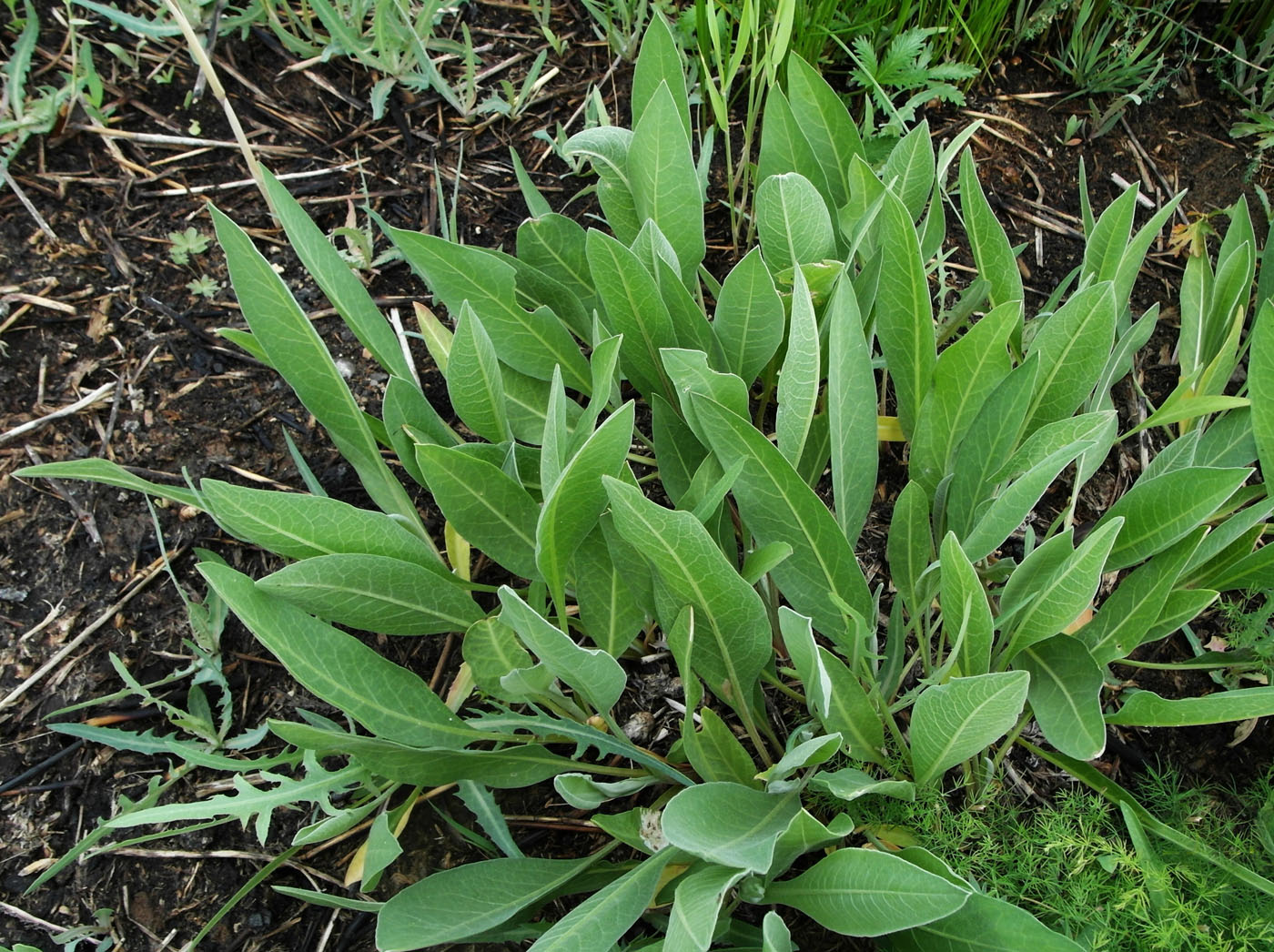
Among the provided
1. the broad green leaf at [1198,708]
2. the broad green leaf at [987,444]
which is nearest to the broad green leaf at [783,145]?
the broad green leaf at [987,444]

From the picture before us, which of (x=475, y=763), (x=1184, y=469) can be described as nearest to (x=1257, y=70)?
(x=1184, y=469)

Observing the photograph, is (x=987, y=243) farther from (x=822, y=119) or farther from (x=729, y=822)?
(x=729, y=822)

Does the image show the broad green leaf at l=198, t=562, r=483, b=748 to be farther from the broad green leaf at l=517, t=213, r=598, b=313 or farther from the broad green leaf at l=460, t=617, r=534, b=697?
the broad green leaf at l=517, t=213, r=598, b=313

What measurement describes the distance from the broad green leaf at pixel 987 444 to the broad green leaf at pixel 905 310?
0.36ft

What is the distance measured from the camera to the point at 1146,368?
154cm

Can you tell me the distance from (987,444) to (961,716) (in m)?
0.34

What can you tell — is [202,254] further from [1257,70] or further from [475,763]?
[1257,70]

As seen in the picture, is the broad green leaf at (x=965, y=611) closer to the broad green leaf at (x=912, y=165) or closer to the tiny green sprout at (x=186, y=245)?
the broad green leaf at (x=912, y=165)

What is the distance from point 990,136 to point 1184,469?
3.19 ft

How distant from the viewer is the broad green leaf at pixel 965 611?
2.93ft

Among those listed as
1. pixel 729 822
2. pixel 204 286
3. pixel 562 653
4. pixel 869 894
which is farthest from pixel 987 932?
pixel 204 286

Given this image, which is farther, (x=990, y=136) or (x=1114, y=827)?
(x=990, y=136)

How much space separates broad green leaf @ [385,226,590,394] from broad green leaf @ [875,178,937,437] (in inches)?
15.1

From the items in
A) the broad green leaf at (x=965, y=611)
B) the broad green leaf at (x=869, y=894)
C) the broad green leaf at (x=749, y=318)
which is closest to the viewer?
the broad green leaf at (x=869, y=894)
